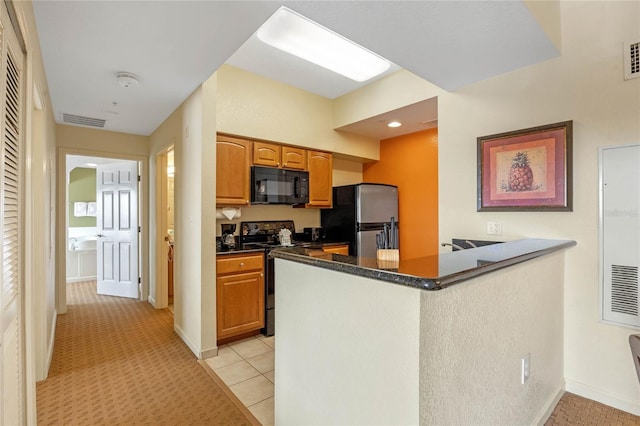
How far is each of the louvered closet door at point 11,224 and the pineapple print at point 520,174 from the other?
2.88m

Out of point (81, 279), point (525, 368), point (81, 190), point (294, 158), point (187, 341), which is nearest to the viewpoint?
point (525, 368)

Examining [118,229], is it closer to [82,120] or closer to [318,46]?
[82,120]

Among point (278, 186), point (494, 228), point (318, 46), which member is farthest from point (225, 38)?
point (494, 228)

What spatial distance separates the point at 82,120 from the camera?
362 centimetres

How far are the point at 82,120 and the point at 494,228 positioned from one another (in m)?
4.45

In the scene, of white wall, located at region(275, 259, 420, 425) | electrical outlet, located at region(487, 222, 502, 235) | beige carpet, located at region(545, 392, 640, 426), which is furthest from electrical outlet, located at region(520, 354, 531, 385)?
electrical outlet, located at region(487, 222, 502, 235)

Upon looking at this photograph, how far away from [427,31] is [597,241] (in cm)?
170

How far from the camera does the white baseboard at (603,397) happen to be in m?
1.88

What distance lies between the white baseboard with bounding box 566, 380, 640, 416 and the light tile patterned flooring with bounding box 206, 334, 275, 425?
2.00 m

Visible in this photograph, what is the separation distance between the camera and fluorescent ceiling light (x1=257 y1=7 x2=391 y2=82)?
2385mm

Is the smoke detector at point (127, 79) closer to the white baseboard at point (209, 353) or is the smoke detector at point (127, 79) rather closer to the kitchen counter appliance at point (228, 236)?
the kitchen counter appliance at point (228, 236)

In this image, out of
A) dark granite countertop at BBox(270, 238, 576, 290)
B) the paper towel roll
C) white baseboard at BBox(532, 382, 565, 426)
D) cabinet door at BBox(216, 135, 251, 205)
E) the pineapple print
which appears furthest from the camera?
the paper towel roll

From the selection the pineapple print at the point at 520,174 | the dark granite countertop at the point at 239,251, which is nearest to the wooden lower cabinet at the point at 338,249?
the dark granite countertop at the point at 239,251

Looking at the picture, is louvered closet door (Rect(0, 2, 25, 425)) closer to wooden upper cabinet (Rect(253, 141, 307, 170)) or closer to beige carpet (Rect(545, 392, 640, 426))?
wooden upper cabinet (Rect(253, 141, 307, 170))
